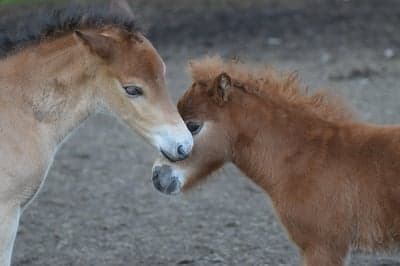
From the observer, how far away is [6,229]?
206 inches

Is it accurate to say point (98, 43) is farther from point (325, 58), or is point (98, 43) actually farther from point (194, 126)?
point (325, 58)

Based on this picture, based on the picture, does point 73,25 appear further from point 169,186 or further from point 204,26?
point 204,26

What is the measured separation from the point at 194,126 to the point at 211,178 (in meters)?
0.54

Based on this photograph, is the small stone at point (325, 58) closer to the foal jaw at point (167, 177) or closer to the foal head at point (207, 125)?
the foal head at point (207, 125)

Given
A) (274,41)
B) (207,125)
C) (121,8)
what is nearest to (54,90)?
(121,8)

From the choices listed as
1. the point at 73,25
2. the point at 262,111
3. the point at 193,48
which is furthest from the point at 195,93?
the point at 193,48

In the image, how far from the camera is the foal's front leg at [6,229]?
17.1ft

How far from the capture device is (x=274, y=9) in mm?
15195

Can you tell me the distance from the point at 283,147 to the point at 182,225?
1.97 metres

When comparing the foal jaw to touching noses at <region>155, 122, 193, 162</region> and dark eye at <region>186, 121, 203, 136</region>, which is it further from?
touching noses at <region>155, 122, 193, 162</region>

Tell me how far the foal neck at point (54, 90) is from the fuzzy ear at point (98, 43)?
0.11 meters

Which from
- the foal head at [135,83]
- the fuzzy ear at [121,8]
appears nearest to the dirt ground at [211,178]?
the fuzzy ear at [121,8]

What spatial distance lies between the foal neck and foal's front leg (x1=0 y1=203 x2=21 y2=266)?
48 centimetres

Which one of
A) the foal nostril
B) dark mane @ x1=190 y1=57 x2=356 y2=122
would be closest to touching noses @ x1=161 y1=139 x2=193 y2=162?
the foal nostril
